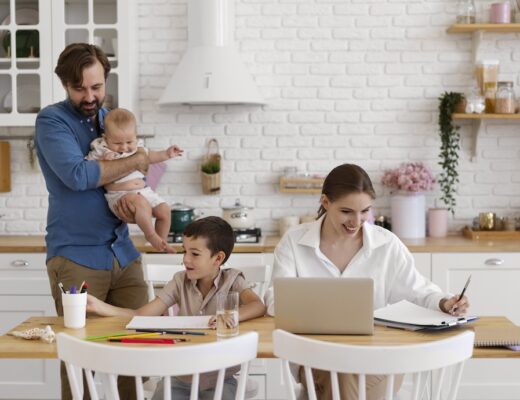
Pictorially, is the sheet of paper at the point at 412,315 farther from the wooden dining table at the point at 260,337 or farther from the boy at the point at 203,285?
the boy at the point at 203,285

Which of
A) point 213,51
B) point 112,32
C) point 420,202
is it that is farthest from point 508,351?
point 112,32

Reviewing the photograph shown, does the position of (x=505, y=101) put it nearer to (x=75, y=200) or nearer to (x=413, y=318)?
(x=413, y=318)

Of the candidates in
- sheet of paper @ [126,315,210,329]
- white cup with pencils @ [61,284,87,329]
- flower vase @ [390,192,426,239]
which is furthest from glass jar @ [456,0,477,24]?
white cup with pencils @ [61,284,87,329]

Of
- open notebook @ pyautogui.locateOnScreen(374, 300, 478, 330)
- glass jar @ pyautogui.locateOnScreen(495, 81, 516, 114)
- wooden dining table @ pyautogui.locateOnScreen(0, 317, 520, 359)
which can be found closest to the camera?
wooden dining table @ pyautogui.locateOnScreen(0, 317, 520, 359)

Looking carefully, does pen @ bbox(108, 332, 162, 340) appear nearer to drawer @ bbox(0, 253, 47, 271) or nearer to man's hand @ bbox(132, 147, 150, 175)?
man's hand @ bbox(132, 147, 150, 175)

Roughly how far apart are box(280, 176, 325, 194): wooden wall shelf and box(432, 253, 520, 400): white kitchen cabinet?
840mm

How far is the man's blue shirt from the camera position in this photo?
3355 mm

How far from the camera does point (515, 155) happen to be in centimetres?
529

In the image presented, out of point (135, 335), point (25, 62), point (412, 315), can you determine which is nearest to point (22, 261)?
point (25, 62)

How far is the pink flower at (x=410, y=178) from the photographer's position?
506 cm

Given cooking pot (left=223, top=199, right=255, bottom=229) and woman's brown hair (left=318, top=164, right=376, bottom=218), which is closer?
woman's brown hair (left=318, top=164, right=376, bottom=218)

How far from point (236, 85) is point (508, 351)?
109 inches

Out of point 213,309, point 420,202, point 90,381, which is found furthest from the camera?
point 420,202

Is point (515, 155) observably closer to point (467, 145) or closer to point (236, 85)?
point (467, 145)
